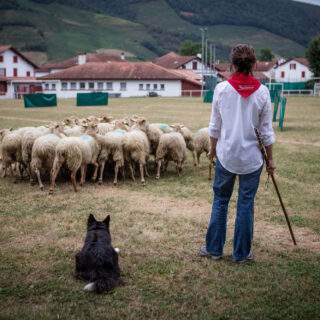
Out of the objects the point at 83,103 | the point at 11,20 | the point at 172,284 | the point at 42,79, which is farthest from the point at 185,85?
the point at 11,20

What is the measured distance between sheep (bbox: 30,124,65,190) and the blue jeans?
471cm

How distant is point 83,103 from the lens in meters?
42.2

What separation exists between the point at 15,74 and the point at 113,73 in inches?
708

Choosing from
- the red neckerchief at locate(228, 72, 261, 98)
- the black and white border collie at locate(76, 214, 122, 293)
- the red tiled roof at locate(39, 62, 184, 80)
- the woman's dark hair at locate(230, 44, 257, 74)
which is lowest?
the black and white border collie at locate(76, 214, 122, 293)

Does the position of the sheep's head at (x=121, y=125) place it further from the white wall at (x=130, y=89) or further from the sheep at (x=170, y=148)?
the white wall at (x=130, y=89)

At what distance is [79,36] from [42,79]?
7350cm

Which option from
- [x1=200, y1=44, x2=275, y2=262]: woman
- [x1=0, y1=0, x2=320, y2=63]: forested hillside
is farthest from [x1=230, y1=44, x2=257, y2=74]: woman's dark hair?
[x1=0, y1=0, x2=320, y2=63]: forested hillside

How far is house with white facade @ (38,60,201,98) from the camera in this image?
219 feet

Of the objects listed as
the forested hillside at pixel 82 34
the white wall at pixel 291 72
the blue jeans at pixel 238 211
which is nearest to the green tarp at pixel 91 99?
the blue jeans at pixel 238 211

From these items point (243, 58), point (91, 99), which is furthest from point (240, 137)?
point (91, 99)

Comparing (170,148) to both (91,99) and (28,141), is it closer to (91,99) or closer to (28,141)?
(28,141)

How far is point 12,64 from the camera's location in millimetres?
75375

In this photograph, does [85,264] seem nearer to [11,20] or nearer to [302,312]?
[302,312]

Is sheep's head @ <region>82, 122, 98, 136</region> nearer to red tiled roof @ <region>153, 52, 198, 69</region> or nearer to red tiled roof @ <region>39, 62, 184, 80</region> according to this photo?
red tiled roof @ <region>39, 62, 184, 80</region>
